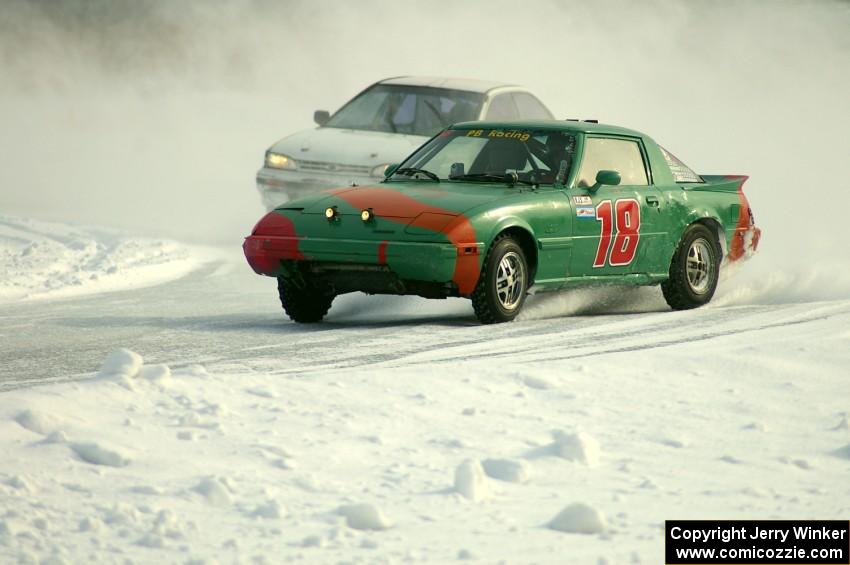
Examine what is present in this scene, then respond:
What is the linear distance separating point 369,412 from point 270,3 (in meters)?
47.2

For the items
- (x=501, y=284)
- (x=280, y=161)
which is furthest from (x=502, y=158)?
(x=280, y=161)

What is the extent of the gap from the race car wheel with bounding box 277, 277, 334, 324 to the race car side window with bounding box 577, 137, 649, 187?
1.88 meters

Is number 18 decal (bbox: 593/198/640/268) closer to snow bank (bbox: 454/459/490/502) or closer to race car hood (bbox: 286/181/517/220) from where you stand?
race car hood (bbox: 286/181/517/220)

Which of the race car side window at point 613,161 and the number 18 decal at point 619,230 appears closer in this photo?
the number 18 decal at point 619,230

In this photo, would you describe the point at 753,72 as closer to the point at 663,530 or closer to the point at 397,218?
the point at 397,218

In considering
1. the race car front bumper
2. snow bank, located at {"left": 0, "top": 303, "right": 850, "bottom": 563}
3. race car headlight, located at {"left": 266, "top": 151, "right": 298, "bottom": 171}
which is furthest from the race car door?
race car headlight, located at {"left": 266, "top": 151, "right": 298, "bottom": 171}

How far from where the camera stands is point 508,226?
10.2 metres

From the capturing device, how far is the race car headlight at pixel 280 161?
50.4 ft

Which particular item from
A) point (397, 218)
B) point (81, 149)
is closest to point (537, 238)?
point (397, 218)

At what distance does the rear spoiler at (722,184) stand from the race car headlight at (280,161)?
4159 millimetres

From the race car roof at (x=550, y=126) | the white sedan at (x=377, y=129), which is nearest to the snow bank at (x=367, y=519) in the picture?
the race car roof at (x=550, y=126)

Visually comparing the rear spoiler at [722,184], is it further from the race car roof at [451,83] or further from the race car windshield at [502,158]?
the race car roof at [451,83]

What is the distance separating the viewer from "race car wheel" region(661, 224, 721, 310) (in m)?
11.8

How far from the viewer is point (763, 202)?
63.2 feet
